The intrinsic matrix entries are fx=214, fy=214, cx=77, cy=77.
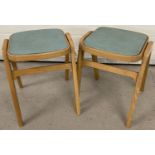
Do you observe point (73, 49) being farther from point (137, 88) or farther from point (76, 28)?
point (76, 28)

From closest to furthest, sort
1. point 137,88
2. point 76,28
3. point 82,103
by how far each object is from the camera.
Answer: point 137,88 → point 82,103 → point 76,28

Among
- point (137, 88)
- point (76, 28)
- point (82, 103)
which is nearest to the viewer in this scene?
point (137, 88)

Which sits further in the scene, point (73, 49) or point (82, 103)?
point (82, 103)

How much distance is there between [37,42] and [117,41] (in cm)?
50

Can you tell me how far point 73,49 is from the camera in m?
1.30

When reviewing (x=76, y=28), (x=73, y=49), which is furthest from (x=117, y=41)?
(x=76, y=28)

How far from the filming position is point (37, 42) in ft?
4.32

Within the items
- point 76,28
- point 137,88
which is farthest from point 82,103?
point 76,28

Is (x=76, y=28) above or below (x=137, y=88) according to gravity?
above

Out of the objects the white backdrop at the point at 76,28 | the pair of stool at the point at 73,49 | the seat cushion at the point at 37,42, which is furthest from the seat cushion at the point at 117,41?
the white backdrop at the point at 76,28

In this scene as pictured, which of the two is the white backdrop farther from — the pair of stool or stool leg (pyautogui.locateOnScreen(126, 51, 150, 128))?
stool leg (pyautogui.locateOnScreen(126, 51, 150, 128))

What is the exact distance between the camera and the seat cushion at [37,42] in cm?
124

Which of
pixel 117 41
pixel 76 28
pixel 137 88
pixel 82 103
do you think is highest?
pixel 117 41
